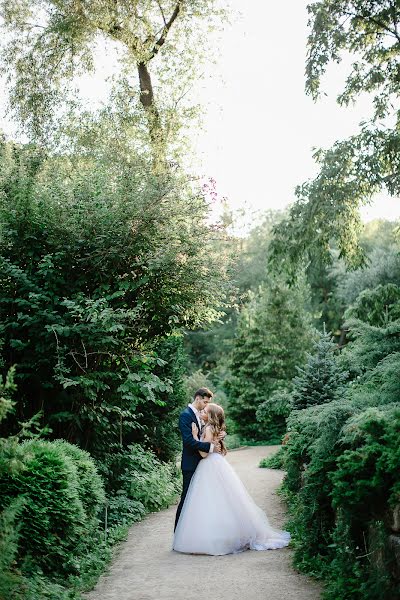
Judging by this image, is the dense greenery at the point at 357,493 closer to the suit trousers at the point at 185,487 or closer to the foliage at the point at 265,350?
the suit trousers at the point at 185,487

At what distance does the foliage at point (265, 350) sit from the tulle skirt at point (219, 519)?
63.1ft

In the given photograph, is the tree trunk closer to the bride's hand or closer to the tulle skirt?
the bride's hand

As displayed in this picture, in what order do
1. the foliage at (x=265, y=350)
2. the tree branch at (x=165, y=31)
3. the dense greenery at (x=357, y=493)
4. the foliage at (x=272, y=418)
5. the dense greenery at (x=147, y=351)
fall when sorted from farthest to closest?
1. the foliage at (x=265, y=350)
2. the foliage at (x=272, y=418)
3. the tree branch at (x=165, y=31)
4. the dense greenery at (x=147, y=351)
5. the dense greenery at (x=357, y=493)

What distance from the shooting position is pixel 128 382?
9750 millimetres

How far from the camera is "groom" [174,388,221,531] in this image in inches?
356

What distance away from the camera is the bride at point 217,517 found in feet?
27.6

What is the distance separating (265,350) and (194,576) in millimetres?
21701

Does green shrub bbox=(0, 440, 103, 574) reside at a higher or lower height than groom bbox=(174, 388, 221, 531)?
lower

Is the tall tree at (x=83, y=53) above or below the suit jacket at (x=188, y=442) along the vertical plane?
above

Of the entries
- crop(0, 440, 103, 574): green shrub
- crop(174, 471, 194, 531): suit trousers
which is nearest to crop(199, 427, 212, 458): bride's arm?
crop(174, 471, 194, 531): suit trousers

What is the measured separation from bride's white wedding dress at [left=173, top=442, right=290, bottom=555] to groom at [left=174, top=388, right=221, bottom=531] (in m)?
0.19

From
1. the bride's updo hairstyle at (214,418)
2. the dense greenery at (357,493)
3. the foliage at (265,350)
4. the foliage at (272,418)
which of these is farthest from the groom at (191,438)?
the foliage at (265,350)

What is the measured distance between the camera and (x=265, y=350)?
28.8m

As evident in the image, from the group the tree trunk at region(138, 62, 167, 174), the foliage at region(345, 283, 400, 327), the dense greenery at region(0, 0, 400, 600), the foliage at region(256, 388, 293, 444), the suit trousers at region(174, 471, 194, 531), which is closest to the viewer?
the dense greenery at region(0, 0, 400, 600)
